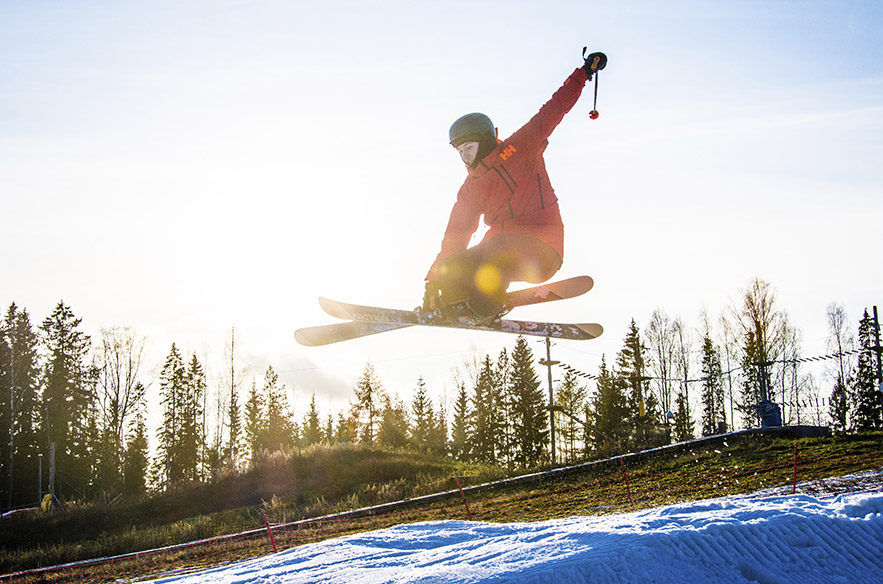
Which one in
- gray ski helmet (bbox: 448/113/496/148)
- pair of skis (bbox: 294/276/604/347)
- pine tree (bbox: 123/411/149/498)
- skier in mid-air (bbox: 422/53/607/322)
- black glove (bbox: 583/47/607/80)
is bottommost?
pine tree (bbox: 123/411/149/498)

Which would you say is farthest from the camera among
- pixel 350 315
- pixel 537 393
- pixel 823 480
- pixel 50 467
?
pixel 537 393

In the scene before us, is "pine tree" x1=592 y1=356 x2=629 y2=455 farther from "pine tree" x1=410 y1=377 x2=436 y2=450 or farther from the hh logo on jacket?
the hh logo on jacket

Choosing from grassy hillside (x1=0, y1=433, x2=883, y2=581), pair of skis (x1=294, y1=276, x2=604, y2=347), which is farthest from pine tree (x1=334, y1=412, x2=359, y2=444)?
pair of skis (x1=294, y1=276, x2=604, y2=347)

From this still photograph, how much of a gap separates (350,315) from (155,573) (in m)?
6.73

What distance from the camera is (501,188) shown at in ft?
16.3

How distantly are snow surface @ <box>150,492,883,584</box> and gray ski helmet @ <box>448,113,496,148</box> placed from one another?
2729 mm

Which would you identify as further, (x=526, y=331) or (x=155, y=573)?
(x=155, y=573)

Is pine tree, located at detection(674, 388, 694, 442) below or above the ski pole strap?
below

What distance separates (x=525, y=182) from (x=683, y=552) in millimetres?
2647

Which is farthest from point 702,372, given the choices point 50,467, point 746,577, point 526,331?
point 746,577

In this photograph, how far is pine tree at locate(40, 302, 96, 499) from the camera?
3744 centimetres

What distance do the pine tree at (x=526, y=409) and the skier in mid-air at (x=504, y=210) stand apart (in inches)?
1546

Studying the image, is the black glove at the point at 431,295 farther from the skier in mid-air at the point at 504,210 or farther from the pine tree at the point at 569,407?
the pine tree at the point at 569,407

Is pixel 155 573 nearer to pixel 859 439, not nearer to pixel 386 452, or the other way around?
pixel 859 439
